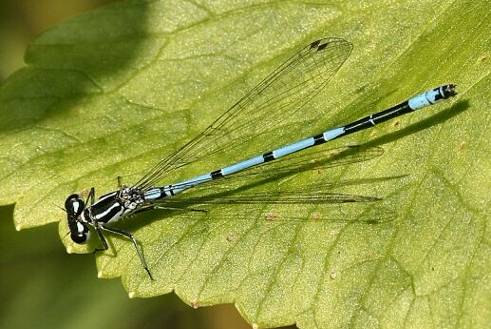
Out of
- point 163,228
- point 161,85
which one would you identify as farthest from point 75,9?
point 163,228

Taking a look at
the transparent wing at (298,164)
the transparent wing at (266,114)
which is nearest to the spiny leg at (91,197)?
the transparent wing at (266,114)

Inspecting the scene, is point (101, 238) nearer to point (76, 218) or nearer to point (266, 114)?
point (76, 218)

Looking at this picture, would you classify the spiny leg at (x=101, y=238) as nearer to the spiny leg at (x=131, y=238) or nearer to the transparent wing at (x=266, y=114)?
the spiny leg at (x=131, y=238)

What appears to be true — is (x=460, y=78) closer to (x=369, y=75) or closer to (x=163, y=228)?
(x=369, y=75)

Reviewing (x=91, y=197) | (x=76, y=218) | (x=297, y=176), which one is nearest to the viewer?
(x=297, y=176)

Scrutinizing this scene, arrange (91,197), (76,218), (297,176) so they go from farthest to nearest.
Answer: (91,197) → (76,218) → (297,176)

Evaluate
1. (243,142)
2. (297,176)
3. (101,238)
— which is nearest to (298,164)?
(297,176)
